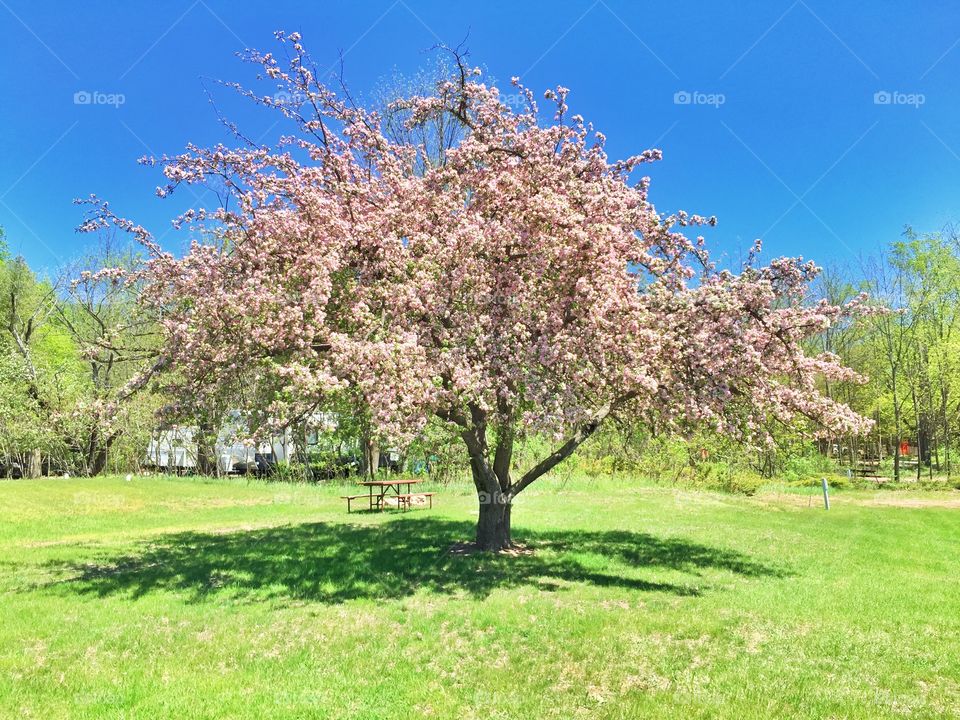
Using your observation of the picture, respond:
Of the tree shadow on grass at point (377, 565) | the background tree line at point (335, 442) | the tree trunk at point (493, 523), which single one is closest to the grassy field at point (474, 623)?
the tree shadow on grass at point (377, 565)

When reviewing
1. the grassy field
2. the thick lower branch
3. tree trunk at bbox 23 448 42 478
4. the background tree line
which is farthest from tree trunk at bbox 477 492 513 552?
tree trunk at bbox 23 448 42 478

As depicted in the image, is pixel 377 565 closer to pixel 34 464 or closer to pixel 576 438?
pixel 576 438

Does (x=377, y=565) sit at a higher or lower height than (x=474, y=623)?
lower

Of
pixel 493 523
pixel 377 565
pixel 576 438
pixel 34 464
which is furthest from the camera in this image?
pixel 34 464

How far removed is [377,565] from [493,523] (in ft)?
9.29

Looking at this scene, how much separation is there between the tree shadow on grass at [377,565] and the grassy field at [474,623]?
3.3 inches

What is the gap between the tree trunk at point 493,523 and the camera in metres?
14.3

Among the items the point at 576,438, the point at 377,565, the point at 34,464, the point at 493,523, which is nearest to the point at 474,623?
the point at 377,565

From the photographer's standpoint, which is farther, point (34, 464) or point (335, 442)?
point (34, 464)

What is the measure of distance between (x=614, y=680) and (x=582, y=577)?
5.18 meters

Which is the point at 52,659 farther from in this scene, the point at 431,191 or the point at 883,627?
the point at 883,627

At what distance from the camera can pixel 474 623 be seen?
29.8 ft

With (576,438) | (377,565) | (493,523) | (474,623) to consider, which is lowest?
(377,565)

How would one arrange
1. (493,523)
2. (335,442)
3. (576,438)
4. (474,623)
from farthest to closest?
(335,442), (493,523), (576,438), (474,623)
